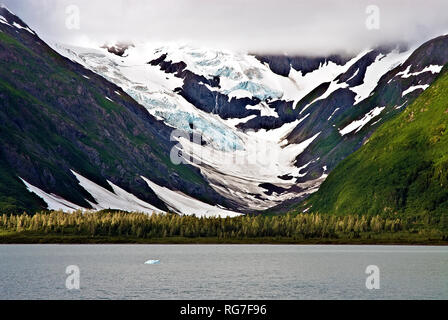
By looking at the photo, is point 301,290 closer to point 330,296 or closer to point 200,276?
point 330,296

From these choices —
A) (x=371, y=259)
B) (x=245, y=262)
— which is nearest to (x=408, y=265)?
(x=371, y=259)

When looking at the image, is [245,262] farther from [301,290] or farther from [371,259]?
[301,290]
